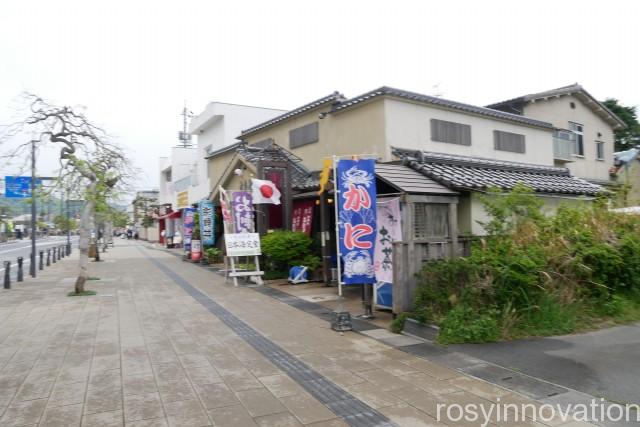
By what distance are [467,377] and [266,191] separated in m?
9.99

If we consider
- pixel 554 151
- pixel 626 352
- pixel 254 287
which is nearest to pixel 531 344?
pixel 626 352

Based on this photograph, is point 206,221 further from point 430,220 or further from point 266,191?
point 430,220

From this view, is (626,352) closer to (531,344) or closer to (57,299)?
(531,344)

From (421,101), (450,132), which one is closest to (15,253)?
(421,101)

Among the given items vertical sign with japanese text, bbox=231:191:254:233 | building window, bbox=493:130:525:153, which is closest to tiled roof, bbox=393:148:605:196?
building window, bbox=493:130:525:153

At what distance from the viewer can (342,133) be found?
1391 centimetres

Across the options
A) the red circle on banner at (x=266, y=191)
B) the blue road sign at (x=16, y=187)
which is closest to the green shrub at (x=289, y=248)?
the red circle on banner at (x=266, y=191)

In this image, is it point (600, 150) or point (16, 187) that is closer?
point (16, 187)

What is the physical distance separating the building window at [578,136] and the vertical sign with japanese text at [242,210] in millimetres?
16127

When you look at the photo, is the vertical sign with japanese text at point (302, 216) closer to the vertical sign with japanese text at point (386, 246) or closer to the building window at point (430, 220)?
the vertical sign with japanese text at point (386, 246)

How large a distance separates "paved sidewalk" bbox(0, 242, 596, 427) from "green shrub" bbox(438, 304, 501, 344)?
1018mm

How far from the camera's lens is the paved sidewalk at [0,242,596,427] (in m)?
4.58

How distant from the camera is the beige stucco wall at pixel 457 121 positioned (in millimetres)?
12297

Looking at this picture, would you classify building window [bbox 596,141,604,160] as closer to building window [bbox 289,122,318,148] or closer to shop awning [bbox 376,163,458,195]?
building window [bbox 289,122,318,148]
